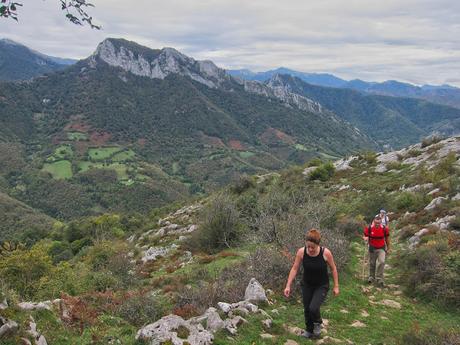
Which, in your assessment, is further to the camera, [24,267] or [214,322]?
[24,267]

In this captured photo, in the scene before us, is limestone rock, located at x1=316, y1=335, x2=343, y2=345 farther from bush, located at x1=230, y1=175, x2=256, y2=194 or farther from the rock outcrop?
bush, located at x1=230, y1=175, x2=256, y2=194

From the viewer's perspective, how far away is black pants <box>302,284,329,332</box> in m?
8.05

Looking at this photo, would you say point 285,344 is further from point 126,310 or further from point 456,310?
point 456,310

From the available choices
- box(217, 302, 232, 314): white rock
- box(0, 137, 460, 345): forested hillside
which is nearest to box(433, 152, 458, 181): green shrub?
box(0, 137, 460, 345): forested hillside

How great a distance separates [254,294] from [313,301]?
8.39ft

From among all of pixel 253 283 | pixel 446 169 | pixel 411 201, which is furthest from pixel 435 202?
pixel 253 283

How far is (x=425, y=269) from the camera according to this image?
12.8m

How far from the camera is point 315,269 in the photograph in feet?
26.3

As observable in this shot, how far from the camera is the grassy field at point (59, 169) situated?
18488 centimetres

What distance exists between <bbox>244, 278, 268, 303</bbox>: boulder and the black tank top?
238 centimetres

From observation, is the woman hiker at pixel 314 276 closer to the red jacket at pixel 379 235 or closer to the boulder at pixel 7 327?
the boulder at pixel 7 327

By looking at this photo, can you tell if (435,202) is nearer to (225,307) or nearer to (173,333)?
→ (225,307)

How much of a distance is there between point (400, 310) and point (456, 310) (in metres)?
1.66

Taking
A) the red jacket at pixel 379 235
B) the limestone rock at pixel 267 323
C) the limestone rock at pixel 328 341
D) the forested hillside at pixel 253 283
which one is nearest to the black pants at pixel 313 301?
the limestone rock at pixel 328 341
